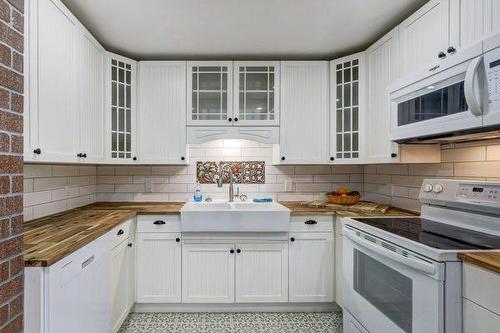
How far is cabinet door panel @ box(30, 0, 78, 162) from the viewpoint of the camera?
1.50 m

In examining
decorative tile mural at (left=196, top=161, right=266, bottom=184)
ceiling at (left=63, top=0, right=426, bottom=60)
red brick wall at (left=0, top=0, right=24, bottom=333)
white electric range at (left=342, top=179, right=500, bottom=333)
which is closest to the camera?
red brick wall at (left=0, top=0, right=24, bottom=333)

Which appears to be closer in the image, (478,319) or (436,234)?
(478,319)

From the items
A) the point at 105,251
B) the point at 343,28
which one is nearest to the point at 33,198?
the point at 105,251

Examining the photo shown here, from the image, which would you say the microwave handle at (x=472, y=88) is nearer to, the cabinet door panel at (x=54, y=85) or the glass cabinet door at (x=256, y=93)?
the glass cabinet door at (x=256, y=93)

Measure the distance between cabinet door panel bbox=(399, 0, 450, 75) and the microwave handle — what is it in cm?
40

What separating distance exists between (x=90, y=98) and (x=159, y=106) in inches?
23.5

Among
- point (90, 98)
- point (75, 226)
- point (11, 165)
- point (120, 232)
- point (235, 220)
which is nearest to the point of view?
point (11, 165)

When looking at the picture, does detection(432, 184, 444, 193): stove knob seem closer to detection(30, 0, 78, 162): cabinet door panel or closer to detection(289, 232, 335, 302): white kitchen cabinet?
detection(289, 232, 335, 302): white kitchen cabinet

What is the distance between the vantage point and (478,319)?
3.60 ft

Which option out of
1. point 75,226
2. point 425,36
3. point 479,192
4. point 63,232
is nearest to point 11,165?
point 63,232

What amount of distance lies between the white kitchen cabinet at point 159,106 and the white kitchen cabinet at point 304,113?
0.94 meters

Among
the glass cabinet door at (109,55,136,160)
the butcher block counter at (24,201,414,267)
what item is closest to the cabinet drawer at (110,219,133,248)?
the butcher block counter at (24,201,414,267)

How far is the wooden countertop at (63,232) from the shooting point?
1224 mm

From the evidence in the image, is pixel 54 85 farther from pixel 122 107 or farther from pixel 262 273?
pixel 262 273
